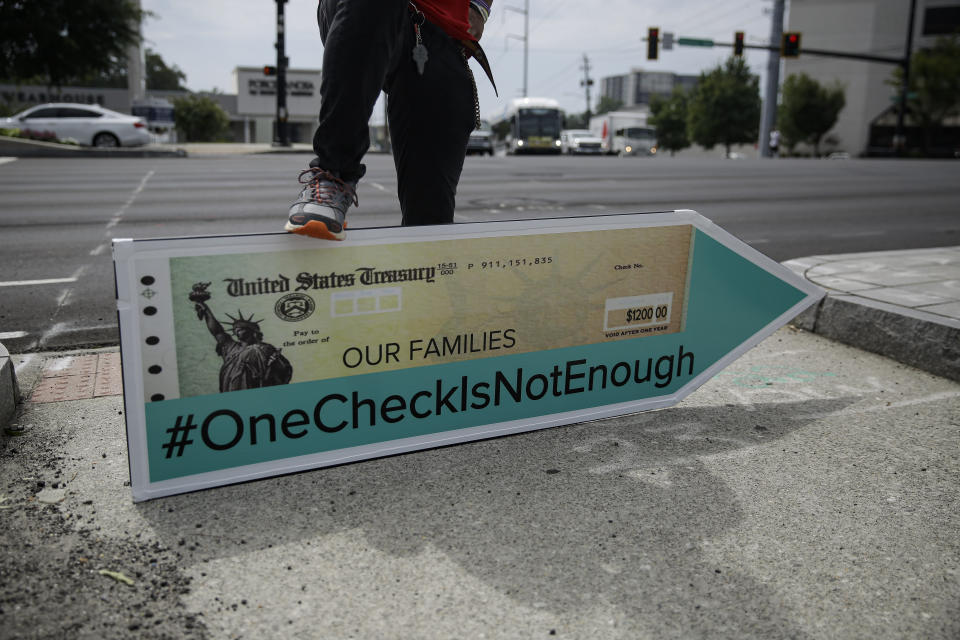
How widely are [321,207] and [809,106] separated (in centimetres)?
6230

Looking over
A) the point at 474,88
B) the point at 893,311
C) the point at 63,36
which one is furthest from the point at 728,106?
the point at 474,88

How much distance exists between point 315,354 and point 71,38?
103ft

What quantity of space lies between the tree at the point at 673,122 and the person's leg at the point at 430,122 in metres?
74.1

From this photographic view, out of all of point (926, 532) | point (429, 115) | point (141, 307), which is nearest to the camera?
point (141, 307)

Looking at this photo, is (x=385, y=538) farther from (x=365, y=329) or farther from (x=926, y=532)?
(x=926, y=532)

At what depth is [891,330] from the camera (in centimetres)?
364

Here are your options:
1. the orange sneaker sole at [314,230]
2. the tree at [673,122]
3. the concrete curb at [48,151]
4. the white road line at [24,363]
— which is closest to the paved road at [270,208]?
the white road line at [24,363]

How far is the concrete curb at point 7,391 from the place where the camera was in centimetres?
248

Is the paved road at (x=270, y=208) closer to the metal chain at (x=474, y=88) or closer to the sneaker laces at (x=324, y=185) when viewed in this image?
the sneaker laces at (x=324, y=185)

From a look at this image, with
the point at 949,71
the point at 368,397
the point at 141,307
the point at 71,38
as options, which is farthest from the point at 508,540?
the point at 949,71

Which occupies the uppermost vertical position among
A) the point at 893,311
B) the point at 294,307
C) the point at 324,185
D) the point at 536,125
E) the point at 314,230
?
the point at 536,125

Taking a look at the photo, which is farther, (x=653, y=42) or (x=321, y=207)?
(x=653, y=42)

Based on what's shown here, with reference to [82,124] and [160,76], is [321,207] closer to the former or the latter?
[82,124]

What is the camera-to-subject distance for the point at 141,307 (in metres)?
1.87
